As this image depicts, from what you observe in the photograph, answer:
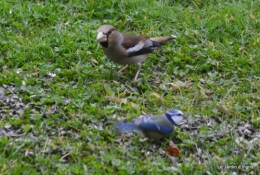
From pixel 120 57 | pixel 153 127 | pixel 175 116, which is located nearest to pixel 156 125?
pixel 153 127

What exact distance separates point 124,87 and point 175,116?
106 cm

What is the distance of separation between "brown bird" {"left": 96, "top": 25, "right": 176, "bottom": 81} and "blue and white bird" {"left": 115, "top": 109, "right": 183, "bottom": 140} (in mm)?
1129

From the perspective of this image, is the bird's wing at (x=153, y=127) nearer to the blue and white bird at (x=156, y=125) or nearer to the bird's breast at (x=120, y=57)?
the blue and white bird at (x=156, y=125)

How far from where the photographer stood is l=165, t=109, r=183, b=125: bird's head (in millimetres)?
5066

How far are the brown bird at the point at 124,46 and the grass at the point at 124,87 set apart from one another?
8.2 inches

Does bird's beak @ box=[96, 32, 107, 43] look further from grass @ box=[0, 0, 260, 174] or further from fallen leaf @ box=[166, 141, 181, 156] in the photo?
fallen leaf @ box=[166, 141, 181, 156]

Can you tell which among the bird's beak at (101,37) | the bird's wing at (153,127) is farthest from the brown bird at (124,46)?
the bird's wing at (153,127)

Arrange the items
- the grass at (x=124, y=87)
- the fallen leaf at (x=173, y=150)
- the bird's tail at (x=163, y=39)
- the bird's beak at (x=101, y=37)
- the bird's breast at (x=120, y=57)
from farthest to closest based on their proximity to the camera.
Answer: the bird's tail at (x=163, y=39) < the bird's breast at (x=120, y=57) < the bird's beak at (x=101, y=37) < the fallen leaf at (x=173, y=150) < the grass at (x=124, y=87)

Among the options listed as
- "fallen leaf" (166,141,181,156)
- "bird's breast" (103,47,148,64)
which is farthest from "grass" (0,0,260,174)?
"bird's breast" (103,47,148,64)

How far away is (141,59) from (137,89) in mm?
393

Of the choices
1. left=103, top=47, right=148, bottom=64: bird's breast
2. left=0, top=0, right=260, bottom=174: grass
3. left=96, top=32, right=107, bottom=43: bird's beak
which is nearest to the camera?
left=0, top=0, right=260, bottom=174: grass

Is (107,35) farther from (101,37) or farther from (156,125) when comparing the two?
(156,125)

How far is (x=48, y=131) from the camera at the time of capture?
5.11 m

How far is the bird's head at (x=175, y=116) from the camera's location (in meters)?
5.07
